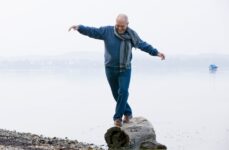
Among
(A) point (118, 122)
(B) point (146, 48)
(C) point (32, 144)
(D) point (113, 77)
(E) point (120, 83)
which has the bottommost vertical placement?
(C) point (32, 144)

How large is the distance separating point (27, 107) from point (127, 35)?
2776 cm

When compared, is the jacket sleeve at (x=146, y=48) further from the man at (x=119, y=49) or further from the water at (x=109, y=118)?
the water at (x=109, y=118)

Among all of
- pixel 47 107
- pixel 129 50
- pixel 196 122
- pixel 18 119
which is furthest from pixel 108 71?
pixel 47 107

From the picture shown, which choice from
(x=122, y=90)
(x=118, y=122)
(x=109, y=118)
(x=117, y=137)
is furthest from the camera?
(x=109, y=118)

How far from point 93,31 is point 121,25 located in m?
0.71

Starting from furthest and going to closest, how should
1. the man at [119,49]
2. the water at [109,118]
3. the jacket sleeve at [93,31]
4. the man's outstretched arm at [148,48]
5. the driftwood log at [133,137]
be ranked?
the water at [109,118]
the man's outstretched arm at [148,48]
the driftwood log at [133,137]
the jacket sleeve at [93,31]
the man at [119,49]

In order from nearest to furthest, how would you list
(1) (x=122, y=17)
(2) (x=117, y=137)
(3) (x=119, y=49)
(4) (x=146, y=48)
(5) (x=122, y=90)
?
(1) (x=122, y=17), (3) (x=119, y=49), (5) (x=122, y=90), (2) (x=117, y=137), (4) (x=146, y=48)

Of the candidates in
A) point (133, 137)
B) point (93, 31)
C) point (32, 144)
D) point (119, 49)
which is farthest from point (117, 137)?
point (93, 31)

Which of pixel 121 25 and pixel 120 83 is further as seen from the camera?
pixel 120 83

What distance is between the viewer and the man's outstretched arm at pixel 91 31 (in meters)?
13.7

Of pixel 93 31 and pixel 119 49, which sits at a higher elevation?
pixel 93 31

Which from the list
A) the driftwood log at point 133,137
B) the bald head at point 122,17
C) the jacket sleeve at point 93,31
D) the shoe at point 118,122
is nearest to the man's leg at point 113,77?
the shoe at point 118,122

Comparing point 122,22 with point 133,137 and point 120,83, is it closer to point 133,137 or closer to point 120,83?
point 120,83

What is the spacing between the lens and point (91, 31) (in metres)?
13.8
